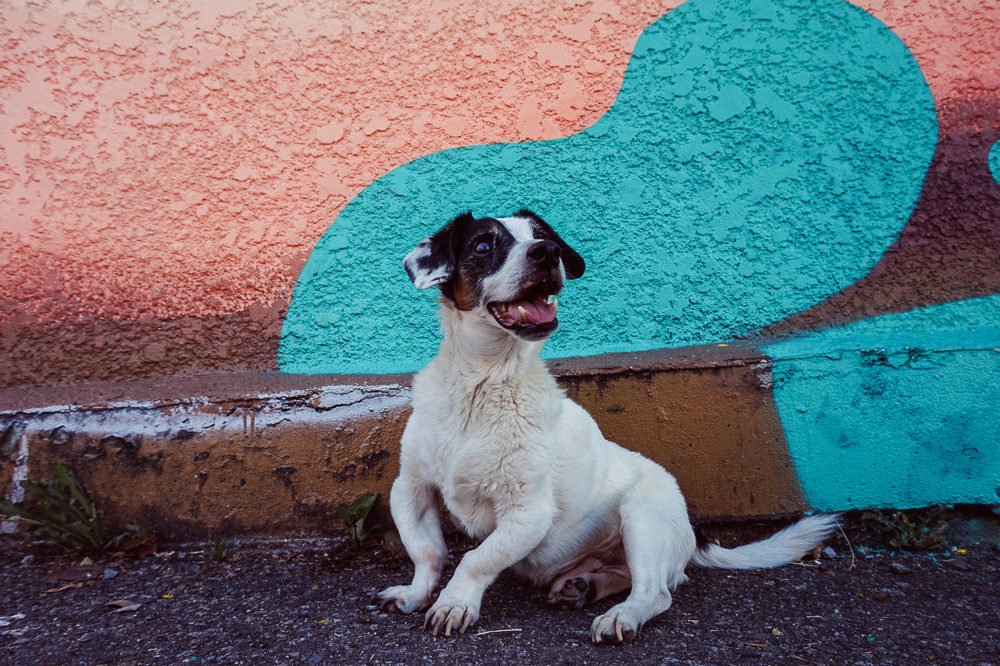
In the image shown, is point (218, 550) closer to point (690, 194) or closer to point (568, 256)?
point (568, 256)

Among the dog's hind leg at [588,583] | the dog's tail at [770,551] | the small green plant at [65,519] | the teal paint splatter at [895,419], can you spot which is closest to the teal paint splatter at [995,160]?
the teal paint splatter at [895,419]

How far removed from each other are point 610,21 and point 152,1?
2079 millimetres

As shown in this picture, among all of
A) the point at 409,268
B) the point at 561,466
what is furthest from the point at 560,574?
the point at 409,268

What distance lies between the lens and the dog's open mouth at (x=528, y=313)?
1.93 metres

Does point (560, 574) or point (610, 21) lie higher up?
point (610, 21)

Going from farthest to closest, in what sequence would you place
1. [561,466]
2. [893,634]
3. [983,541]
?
[983,541] < [561,466] < [893,634]

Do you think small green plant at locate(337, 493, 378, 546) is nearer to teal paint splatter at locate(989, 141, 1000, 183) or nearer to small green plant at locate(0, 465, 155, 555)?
small green plant at locate(0, 465, 155, 555)

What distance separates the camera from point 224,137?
2.95 m

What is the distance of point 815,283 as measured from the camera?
2.90 m

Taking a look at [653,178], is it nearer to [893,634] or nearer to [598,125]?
[598,125]

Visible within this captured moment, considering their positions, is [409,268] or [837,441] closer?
[409,268]

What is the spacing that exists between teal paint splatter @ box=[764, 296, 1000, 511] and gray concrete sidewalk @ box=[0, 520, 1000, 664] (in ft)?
0.83

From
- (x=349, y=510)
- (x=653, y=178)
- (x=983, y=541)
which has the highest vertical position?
(x=653, y=178)

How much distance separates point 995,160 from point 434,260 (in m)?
2.53
